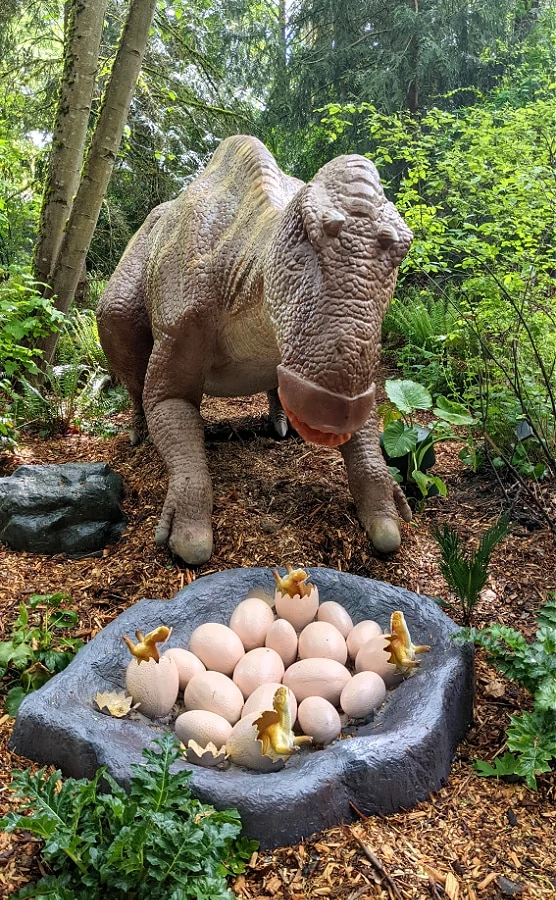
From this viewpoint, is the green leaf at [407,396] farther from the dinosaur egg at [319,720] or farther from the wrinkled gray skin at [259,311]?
the dinosaur egg at [319,720]

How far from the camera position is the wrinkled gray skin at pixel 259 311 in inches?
69.1

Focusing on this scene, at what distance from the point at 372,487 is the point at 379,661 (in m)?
0.88

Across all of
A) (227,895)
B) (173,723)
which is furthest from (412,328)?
(227,895)

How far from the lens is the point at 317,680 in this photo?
1822 millimetres

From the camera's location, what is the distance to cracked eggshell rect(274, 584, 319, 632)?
204 cm

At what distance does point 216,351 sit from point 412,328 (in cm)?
357

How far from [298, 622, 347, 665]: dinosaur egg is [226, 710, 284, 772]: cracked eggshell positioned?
0.32m

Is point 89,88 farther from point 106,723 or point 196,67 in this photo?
point 106,723

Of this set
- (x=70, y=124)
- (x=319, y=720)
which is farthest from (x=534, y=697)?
(x=70, y=124)

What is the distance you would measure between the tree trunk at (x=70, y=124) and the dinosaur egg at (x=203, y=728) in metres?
3.45

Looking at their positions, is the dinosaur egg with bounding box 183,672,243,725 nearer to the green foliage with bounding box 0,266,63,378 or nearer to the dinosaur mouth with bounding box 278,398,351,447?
the dinosaur mouth with bounding box 278,398,351,447

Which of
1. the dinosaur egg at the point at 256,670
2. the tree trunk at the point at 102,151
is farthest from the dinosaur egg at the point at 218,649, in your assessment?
the tree trunk at the point at 102,151

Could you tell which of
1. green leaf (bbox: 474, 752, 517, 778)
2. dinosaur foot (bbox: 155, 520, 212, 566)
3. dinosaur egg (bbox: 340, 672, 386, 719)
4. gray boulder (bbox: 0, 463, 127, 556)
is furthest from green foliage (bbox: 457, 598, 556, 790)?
gray boulder (bbox: 0, 463, 127, 556)

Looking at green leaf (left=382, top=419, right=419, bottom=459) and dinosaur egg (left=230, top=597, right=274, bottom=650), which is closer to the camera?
dinosaur egg (left=230, top=597, right=274, bottom=650)
